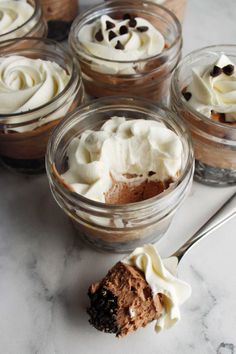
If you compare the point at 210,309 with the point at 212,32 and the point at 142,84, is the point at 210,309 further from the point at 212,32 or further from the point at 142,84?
the point at 212,32

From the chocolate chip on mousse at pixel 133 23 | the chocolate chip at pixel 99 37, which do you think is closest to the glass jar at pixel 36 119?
the chocolate chip at pixel 99 37

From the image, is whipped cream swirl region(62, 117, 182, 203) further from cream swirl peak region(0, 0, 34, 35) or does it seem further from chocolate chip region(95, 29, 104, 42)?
cream swirl peak region(0, 0, 34, 35)

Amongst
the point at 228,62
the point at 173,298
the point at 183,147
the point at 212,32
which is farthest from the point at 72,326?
the point at 212,32

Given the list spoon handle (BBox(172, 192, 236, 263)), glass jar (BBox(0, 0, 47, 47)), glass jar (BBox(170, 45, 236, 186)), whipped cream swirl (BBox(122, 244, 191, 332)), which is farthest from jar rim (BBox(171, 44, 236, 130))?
glass jar (BBox(0, 0, 47, 47))

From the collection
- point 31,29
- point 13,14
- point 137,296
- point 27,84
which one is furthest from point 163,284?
point 13,14

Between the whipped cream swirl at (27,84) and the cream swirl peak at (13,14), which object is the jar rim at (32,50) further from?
the cream swirl peak at (13,14)
